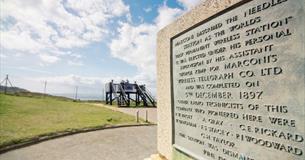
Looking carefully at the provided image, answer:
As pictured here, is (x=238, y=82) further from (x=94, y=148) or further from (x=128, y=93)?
(x=128, y=93)

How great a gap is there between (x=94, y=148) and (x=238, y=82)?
715cm

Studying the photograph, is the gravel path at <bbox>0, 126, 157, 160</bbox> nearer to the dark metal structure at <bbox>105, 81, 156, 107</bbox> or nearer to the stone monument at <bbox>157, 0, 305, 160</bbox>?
the stone monument at <bbox>157, 0, 305, 160</bbox>

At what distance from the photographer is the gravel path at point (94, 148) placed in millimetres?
8133

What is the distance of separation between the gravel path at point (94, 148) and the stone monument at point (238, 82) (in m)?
4.19

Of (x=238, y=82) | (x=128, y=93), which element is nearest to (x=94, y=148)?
(x=238, y=82)

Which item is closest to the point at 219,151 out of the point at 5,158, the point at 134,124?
the point at 5,158

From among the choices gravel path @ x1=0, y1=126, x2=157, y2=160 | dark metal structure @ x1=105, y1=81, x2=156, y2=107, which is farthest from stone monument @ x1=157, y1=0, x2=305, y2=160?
dark metal structure @ x1=105, y1=81, x2=156, y2=107

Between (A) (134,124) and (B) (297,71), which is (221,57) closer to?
(B) (297,71)

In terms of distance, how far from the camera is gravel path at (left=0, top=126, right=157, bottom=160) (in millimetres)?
8133

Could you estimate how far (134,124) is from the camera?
14453 millimetres

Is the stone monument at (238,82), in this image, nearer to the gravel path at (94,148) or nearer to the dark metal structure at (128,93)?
the gravel path at (94,148)

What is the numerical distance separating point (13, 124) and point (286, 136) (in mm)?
12564

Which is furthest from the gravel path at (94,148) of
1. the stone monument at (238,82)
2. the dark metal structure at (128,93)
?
the dark metal structure at (128,93)

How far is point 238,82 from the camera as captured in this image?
2.97 metres
